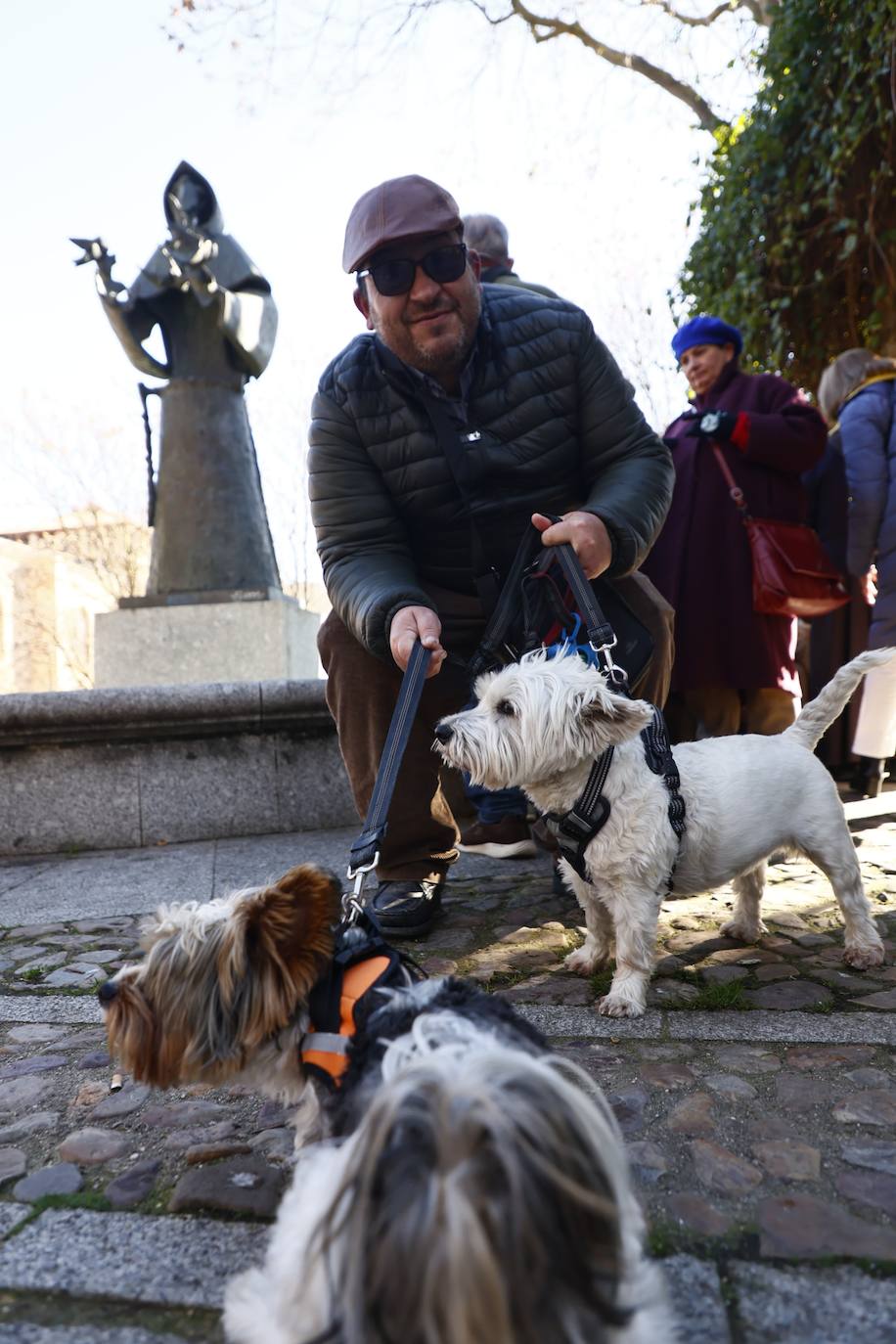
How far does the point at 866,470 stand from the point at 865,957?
3.50m

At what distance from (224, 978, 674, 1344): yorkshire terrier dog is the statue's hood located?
946 centimetres

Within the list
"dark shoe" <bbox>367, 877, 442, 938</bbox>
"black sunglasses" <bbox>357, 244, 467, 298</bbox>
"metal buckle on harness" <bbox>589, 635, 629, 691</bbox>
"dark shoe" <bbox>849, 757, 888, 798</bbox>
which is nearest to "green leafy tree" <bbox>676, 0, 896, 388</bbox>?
"dark shoe" <bbox>849, 757, 888, 798</bbox>

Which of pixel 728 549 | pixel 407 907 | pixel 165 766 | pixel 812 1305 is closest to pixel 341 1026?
pixel 812 1305

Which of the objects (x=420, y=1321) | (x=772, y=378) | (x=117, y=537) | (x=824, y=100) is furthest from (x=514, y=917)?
(x=117, y=537)

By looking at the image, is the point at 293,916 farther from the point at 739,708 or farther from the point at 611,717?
the point at 739,708

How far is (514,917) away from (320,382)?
2.50m

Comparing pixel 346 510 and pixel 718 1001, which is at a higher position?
pixel 346 510

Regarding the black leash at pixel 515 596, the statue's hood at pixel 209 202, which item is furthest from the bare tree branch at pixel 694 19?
the black leash at pixel 515 596

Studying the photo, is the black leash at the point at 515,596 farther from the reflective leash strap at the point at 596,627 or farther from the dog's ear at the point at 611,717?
the dog's ear at the point at 611,717

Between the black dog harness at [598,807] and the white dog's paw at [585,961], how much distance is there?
0.99 ft

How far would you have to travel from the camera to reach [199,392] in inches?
352

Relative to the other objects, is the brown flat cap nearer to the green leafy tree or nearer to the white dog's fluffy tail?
the white dog's fluffy tail

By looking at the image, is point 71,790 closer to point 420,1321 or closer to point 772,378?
point 772,378

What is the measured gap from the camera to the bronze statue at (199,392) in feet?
28.6
